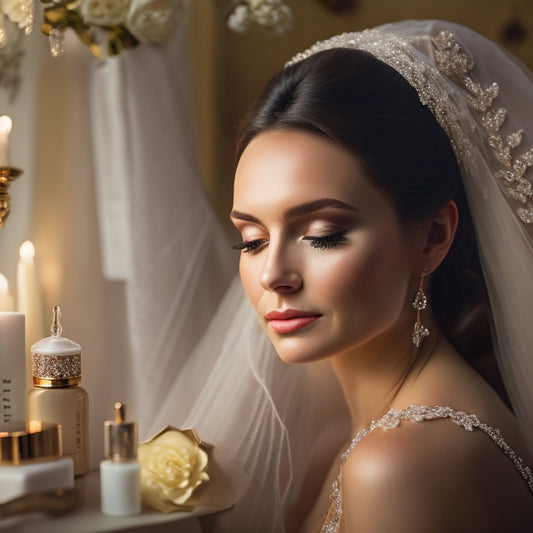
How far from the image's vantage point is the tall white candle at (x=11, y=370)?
Result: 1.12m

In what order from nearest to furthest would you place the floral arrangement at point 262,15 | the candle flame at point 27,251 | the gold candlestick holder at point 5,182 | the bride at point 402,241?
the bride at point 402,241 → the gold candlestick holder at point 5,182 → the candle flame at point 27,251 → the floral arrangement at point 262,15

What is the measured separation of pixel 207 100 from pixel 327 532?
3.77 ft

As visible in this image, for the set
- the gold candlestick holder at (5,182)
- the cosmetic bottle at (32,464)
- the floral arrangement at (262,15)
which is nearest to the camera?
the cosmetic bottle at (32,464)

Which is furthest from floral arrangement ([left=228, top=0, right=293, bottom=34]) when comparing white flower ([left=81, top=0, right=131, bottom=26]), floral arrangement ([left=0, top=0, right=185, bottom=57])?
white flower ([left=81, top=0, right=131, bottom=26])

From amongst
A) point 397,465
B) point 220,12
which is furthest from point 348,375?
point 220,12

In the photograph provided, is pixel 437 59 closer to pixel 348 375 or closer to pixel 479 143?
pixel 479 143

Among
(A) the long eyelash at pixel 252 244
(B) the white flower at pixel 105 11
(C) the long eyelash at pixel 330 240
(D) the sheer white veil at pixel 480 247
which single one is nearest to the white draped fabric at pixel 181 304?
(D) the sheer white veil at pixel 480 247

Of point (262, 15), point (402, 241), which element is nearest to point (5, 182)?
point (402, 241)

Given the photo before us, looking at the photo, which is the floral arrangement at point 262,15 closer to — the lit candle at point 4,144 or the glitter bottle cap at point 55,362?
the lit candle at point 4,144

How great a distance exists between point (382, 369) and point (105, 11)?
942 mm

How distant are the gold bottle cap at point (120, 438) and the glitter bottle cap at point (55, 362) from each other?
0.23 m

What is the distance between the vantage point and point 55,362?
1.12 metres

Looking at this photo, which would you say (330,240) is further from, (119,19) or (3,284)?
(119,19)

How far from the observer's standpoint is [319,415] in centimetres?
146
